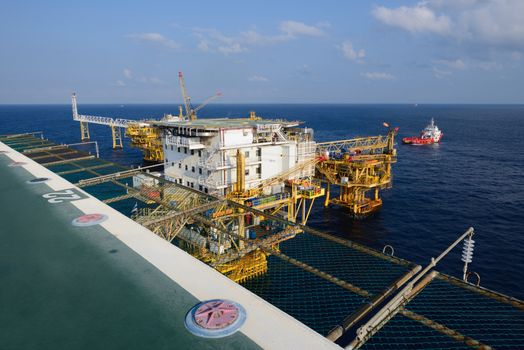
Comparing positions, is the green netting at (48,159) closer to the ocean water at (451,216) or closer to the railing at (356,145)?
the ocean water at (451,216)

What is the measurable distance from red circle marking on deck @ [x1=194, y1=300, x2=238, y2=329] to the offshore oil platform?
0.03 m

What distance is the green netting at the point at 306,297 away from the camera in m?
27.0

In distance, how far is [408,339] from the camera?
24.9m

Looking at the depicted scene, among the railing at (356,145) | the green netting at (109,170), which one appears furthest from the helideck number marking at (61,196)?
the railing at (356,145)

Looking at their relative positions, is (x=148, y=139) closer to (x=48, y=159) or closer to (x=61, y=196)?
(x=48, y=159)

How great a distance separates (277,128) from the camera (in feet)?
141

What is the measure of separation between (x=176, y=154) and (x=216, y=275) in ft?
127

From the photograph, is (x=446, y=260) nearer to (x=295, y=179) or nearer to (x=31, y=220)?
(x=295, y=179)

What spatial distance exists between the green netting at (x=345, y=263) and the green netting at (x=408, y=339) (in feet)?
12.8

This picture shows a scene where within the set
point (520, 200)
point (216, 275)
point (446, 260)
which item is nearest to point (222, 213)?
point (216, 275)

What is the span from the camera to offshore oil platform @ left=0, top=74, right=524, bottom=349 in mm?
7777

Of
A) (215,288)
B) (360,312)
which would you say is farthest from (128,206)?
(360,312)

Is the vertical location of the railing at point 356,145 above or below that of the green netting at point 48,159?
below

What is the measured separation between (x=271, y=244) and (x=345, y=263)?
16467 millimetres
